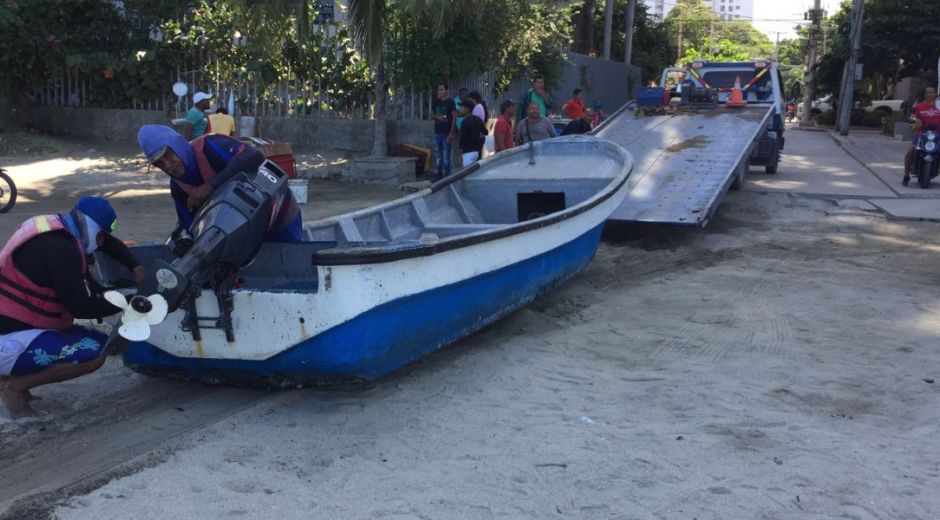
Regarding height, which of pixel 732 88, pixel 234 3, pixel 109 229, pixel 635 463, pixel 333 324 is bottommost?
pixel 635 463

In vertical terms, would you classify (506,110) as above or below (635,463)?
above

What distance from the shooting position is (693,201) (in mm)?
9828

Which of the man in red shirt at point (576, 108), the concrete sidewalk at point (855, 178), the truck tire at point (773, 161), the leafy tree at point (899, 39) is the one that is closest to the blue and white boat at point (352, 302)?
the man in red shirt at point (576, 108)

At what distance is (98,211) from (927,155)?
13261mm

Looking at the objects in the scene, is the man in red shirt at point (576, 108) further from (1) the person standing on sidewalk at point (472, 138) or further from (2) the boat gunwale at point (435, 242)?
(2) the boat gunwale at point (435, 242)

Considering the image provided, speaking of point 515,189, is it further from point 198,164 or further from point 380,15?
point 380,15

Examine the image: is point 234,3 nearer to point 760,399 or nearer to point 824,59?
point 760,399

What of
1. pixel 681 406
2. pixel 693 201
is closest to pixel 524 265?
pixel 681 406

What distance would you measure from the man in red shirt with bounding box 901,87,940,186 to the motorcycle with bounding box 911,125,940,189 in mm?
84

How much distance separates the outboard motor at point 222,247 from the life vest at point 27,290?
65cm

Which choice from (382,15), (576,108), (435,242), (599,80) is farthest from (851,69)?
(435,242)

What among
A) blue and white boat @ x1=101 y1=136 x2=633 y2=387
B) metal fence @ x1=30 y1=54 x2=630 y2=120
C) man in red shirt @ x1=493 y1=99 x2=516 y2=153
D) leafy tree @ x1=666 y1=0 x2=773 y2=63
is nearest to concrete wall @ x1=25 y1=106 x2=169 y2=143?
metal fence @ x1=30 y1=54 x2=630 y2=120

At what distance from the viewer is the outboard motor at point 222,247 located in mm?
4109

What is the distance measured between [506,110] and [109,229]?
728 cm
